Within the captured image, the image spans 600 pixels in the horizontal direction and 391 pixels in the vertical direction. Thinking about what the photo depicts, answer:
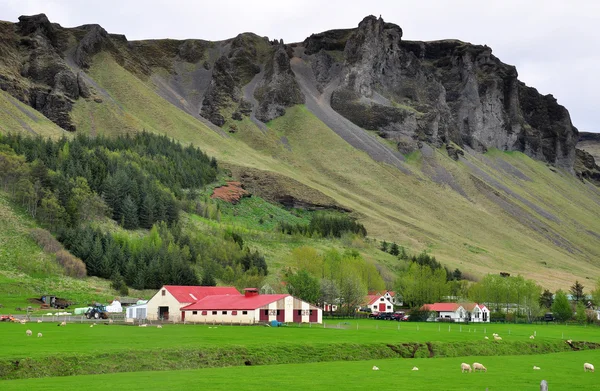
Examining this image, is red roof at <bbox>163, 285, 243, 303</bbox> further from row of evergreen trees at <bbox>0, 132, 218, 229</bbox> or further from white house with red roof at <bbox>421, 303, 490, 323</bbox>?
row of evergreen trees at <bbox>0, 132, 218, 229</bbox>

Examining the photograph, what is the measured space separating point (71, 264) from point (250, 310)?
146 feet

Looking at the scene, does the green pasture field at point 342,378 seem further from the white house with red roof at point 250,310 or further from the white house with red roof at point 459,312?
the white house with red roof at point 459,312

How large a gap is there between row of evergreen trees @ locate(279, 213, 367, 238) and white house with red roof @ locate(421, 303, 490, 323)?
189 ft

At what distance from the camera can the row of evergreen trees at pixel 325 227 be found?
184750mm

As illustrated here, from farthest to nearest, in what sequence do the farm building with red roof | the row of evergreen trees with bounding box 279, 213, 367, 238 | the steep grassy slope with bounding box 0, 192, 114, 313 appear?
the row of evergreen trees with bounding box 279, 213, 367, 238, the steep grassy slope with bounding box 0, 192, 114, 313, the farm building with red roof

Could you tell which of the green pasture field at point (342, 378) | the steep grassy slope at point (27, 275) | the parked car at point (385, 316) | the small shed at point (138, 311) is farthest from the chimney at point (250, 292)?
the green pasture field at point (342, 378)

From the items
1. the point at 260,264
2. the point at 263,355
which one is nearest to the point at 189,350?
the point at 263,355

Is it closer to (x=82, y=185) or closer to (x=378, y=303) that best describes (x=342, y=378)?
(x=378, y=303)

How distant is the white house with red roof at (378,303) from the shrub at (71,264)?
48.9 meters

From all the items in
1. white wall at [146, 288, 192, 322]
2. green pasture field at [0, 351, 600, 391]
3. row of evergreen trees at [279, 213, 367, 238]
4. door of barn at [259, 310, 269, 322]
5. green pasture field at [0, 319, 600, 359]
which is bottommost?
green pasture field at [0, 351, 600, 391]

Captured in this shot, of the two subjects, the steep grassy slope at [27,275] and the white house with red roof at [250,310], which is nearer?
the white house with red roof at [250,310]

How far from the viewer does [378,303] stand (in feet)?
464

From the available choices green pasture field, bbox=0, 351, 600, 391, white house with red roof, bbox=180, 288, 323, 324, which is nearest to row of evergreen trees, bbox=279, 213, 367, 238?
white house with red roof, bbox=180, 288, 323, 324

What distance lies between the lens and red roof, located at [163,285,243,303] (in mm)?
97463
